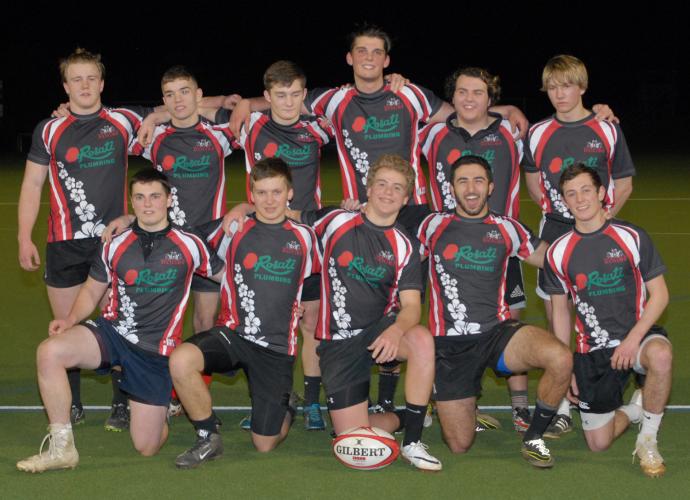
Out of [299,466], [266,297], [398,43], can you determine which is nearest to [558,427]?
[299,466]

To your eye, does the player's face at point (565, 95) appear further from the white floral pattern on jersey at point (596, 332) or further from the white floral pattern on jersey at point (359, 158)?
the white floral pattern on jersey at point (596, 332)

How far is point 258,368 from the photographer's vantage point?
19.9 feet

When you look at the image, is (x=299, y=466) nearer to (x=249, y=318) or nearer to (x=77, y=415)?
(x=249, y=318)

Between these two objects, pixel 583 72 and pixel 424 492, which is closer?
pixel 424 492

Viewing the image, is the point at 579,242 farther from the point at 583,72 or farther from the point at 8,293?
the point at 8,293

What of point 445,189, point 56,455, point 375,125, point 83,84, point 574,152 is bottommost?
point 56,455

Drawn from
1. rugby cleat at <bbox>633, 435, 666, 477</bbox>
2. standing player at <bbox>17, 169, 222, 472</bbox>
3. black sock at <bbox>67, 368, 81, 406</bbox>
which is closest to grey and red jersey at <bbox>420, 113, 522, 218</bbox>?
standing player at <bbox>17, 169, 222, 472</bbox>

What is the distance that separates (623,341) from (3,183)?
15.5 m

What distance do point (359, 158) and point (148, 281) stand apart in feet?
5.40

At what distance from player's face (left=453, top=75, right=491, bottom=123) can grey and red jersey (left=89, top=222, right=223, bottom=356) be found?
→ 1.84 meters

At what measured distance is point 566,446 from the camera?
19.8ft

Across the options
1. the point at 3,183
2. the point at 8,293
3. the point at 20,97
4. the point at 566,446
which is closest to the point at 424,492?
the point at 566,446

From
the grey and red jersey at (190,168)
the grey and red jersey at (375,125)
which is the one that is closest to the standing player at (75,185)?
the grey and red jersey at (190,168)

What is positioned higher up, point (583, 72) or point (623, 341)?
point (583, 72)
